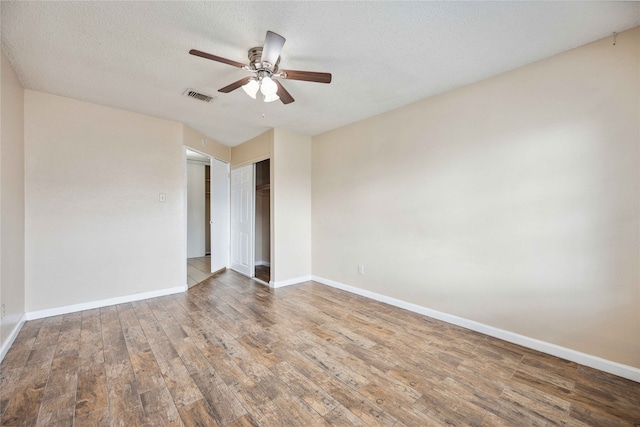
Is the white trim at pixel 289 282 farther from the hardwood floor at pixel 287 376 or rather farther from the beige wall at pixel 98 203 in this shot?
the beige wall at pixel 98 203

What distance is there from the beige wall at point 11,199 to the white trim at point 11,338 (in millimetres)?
22

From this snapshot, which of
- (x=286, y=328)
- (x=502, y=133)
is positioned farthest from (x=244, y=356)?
(x=502, y=133)

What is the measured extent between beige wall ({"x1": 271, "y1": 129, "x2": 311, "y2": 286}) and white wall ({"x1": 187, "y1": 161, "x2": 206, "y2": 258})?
349 centimetres

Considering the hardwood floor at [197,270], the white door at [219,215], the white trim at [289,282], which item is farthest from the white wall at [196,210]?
the white trim at [289,282]

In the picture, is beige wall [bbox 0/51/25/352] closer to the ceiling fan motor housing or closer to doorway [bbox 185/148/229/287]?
doorway [bbox 185/148/229/287]

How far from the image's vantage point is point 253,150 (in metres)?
4.66

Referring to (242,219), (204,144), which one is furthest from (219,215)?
(204,144)

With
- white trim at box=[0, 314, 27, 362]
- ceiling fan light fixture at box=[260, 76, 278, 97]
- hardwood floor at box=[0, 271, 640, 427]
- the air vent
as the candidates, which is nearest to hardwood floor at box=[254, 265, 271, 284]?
hardwood floor at box=[0, 271, 640, 427]

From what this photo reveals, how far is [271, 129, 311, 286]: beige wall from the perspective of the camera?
4.17m

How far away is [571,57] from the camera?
2.14 metres

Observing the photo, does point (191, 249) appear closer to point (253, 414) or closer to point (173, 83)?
point (173, 83)

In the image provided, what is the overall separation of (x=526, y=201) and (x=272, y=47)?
250 cm

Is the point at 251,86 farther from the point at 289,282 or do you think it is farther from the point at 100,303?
the point at 100,303

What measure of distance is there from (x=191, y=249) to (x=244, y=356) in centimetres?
511
